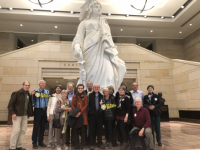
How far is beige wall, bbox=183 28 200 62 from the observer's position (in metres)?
16.2

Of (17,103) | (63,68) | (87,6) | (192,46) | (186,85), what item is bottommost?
(17,103)

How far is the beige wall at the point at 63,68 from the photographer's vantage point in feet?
39.2

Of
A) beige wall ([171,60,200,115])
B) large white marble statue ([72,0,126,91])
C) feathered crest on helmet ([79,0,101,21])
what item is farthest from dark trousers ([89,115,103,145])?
beige wall ([171,60,200,115])

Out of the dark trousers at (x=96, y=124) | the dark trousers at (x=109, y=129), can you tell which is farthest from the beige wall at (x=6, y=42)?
the dark trousers at (x=109, y=129)

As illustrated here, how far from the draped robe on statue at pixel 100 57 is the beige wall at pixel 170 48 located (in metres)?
14.6

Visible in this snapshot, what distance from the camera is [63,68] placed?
12.5 metres

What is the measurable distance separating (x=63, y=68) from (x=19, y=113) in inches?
370

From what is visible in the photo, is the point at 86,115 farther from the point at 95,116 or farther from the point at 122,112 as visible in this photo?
the point at 122,112

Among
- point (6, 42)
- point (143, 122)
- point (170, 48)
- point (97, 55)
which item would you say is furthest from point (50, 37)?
point (143, 122)

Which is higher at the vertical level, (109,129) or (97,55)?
(97,55)

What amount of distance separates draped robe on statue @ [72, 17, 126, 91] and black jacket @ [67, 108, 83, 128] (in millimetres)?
1290

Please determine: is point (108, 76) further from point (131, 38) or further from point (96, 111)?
point (131, 38)

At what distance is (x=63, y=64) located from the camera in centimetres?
1254

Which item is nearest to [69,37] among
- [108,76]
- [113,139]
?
[108,76]
